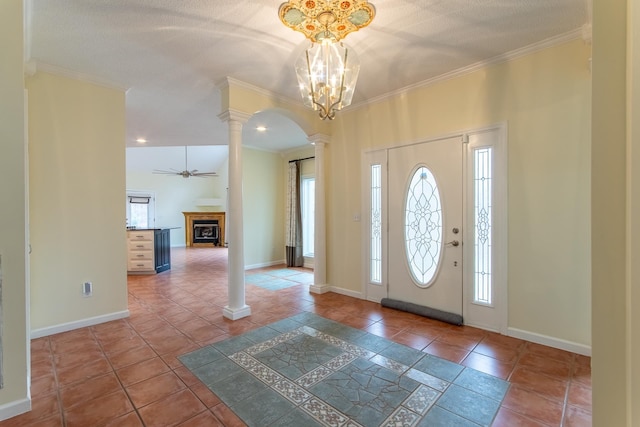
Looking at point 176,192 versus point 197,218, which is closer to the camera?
point 176,192

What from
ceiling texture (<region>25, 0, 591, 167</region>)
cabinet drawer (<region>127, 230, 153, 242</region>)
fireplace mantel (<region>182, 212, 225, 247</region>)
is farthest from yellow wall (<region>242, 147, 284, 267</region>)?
fireplace mantel (<region>182, 212, 225, 247</region>)

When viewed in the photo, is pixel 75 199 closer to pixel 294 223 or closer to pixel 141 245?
pixel 141 245

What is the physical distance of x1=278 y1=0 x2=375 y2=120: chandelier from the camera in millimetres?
2006

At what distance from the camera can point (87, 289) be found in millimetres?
3160

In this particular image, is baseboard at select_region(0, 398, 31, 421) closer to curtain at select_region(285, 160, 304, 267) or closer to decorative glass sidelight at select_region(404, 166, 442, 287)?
decorative glass sidelight at select_region(404, 166, 442, 287)

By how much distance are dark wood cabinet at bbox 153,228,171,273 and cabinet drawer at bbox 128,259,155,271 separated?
12 cm

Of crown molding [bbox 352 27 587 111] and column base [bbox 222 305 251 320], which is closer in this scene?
crown molding [bbox 352 27 587 111]

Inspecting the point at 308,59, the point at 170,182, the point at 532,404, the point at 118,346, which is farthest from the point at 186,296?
the point at 170,182

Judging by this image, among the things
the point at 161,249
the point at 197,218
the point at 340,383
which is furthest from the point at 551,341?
the point at 197,218

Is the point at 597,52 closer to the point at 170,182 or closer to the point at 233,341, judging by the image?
the point at 233,341

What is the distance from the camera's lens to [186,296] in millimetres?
4336

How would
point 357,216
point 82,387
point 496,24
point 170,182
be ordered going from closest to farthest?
1. point 82,387
2. point 496,24
3. point 357,216
4. point 170,182

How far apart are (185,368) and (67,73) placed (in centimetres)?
324

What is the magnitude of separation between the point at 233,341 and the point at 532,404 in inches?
94.7
